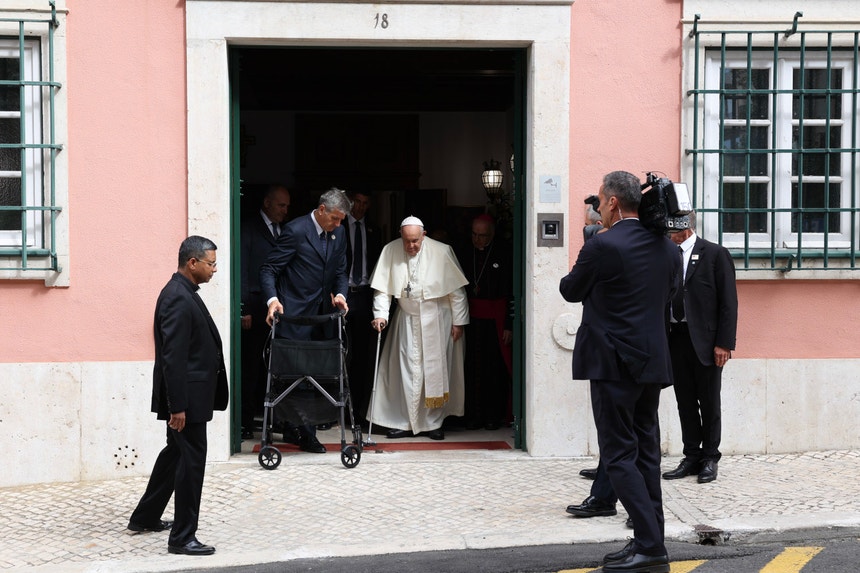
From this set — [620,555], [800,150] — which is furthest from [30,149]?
[800,150]

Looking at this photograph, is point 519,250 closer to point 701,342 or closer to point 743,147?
point 701,342

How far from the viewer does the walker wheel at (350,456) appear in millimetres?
8172

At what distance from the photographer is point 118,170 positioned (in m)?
8.14

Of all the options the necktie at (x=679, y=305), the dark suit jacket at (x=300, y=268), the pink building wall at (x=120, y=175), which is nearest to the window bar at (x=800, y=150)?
the pink building wall at (x=120, y=175)

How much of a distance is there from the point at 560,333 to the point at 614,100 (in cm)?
187

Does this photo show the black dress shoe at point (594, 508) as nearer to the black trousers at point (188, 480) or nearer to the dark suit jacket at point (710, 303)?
the dark suit jacket at point (710, 303)

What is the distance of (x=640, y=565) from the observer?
566cm

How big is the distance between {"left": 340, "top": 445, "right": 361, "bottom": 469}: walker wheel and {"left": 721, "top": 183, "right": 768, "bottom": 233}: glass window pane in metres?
3.39

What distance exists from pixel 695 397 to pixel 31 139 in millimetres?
5284

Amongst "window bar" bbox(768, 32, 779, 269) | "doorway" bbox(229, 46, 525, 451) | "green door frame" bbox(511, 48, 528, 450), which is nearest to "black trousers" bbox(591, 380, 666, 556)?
"green door frame" bbox(511, 48, 528, 450)

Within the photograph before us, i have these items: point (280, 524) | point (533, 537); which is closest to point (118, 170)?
point (280, 524)

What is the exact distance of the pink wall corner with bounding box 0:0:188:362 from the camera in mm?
8070

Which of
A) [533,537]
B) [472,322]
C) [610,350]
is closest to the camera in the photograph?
[610,350]

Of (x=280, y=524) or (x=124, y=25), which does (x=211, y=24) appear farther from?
(x=280, y=524)
